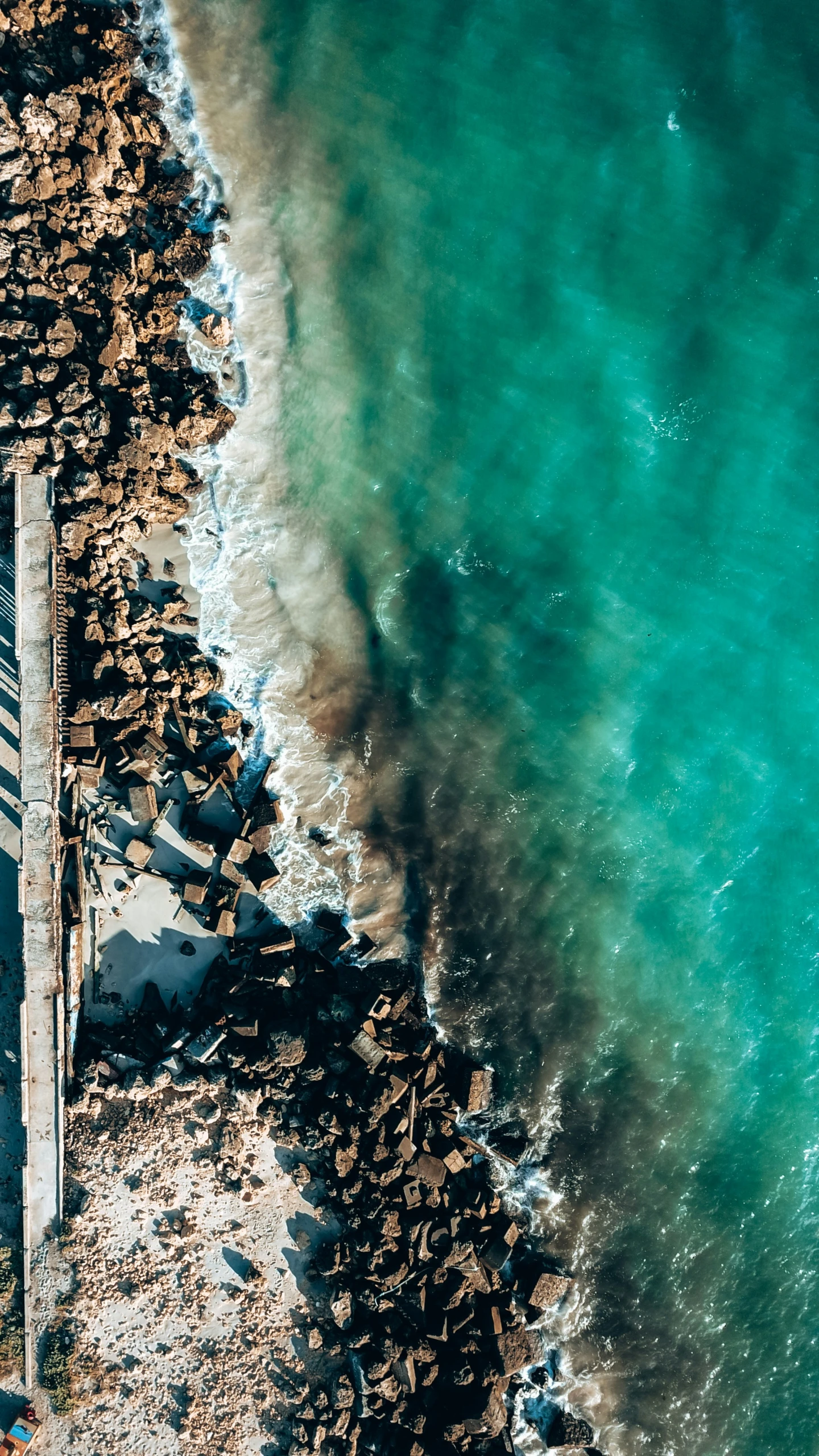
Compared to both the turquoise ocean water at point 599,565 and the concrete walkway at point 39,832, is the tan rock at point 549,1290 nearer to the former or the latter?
the turquoise ocean water at point 599,565

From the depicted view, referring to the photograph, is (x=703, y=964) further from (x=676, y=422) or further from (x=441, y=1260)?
(x=676, y=422)

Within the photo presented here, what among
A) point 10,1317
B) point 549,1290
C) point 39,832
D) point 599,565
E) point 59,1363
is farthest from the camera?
point 599,565

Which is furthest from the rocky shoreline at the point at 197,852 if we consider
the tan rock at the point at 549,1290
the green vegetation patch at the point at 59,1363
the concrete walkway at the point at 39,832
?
the concrete walkway at the point at 39,832

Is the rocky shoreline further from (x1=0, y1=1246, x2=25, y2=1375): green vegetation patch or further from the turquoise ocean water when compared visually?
the turquoise ocean water

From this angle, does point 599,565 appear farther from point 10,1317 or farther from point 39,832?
point 10,1317

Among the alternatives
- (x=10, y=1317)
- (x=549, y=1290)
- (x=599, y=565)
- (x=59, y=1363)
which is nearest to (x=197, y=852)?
(x=10, y=1317)

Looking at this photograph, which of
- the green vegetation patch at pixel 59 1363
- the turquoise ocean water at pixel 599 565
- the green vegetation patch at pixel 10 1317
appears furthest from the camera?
the turquoise ocean water at pixel 599 565
